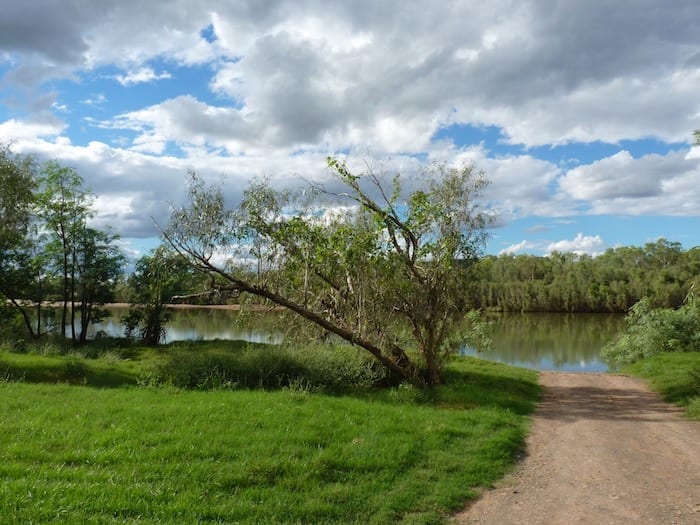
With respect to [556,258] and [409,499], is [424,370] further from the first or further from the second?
[556,258]

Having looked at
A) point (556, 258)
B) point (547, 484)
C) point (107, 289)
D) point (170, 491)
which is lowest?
point (547, 484)

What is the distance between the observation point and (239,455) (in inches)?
284

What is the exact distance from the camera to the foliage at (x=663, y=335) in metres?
23.6

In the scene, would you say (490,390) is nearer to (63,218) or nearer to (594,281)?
(63,218)

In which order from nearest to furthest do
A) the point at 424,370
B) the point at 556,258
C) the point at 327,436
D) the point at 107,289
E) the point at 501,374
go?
the point at 327,436 < the point at 424,370 < the point at 501,374 < the point at 107,289 < the point at 556,258

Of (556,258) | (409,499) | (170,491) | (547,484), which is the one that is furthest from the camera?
(556,258)

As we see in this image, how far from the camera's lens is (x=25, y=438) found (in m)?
7.47

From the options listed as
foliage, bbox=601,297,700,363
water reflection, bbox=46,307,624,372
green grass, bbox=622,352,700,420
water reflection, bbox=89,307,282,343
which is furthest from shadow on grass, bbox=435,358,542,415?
foliage, bbox=601,297,700,363

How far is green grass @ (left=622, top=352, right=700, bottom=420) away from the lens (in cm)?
1325

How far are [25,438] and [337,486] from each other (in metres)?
4.35

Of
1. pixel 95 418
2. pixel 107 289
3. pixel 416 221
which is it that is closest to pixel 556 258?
pixel 107 289

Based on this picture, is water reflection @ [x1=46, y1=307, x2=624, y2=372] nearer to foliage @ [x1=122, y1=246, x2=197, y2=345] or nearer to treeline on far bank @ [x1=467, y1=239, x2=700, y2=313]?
foliage @ [x1=122, y1=246, x2=197, y2=345]

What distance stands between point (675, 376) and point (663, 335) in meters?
8.09

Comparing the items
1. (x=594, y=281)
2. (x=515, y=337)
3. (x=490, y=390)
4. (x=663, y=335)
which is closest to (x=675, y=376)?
(x=490, y=390)
